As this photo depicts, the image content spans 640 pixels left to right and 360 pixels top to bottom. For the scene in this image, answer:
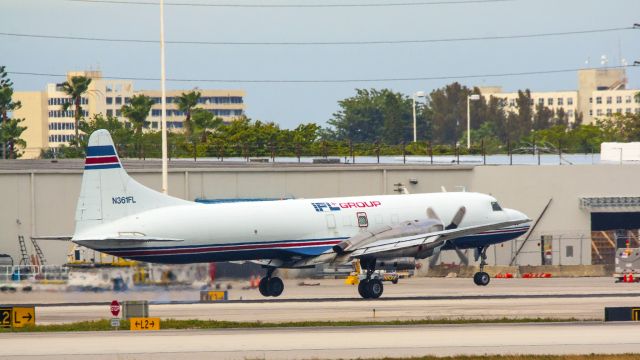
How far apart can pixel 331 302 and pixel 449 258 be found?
28472 millimetres

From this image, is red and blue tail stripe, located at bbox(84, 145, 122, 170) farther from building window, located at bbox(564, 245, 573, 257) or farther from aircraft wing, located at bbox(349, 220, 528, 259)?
building window, located at bbox(564, 245, 573, 257)

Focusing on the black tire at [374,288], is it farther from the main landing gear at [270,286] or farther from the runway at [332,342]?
the runway at [332,342]

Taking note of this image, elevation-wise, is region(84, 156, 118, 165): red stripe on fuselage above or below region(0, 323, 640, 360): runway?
above

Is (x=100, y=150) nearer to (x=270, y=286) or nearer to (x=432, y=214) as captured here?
(x=270, y=286)

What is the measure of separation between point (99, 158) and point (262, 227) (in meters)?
7.31

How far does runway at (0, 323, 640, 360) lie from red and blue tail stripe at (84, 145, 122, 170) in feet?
47.2

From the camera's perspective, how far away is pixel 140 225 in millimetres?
51094

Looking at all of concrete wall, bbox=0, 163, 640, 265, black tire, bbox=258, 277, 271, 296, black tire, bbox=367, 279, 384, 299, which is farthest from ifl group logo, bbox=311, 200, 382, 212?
concrete wall, bbox=0, 163, 640, 265

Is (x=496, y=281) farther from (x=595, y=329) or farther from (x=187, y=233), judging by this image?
(x=595, y=329)

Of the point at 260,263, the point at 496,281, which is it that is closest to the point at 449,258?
the point at 496,281

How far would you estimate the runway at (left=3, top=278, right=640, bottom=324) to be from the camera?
4362cm

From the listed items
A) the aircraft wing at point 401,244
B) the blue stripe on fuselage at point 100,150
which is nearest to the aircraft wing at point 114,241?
the blue stripe on fuselage at point 100,150

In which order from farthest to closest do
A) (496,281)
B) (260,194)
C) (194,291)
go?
(260,194)
(496,281)
(194,291)

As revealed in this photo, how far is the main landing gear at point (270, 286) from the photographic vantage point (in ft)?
175
